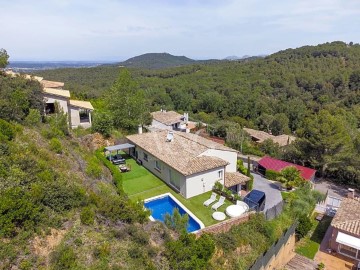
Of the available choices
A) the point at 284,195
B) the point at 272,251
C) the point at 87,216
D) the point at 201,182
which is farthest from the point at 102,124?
the point at 272,251

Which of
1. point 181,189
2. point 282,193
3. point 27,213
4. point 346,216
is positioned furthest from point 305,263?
point 27,213

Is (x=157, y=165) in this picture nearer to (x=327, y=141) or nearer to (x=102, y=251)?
(x=102, y=251)

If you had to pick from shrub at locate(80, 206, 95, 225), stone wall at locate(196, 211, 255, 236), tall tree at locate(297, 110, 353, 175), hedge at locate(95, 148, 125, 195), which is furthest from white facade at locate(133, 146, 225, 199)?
tall tree at locate(297, 110, 353, 175)

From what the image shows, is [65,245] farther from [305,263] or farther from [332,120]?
[332,120]

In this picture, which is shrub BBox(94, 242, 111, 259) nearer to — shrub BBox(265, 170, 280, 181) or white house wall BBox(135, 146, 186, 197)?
white house wall BBox(135, 146, 186, 197)

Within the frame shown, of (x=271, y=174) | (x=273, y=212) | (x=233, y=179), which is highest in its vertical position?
(x=233, y=179)

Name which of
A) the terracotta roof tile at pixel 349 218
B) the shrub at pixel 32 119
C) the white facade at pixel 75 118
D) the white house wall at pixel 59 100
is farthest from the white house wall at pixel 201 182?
the white facade at pixel 75 118

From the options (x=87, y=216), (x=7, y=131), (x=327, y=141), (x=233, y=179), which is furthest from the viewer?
(x=327, y=141)
